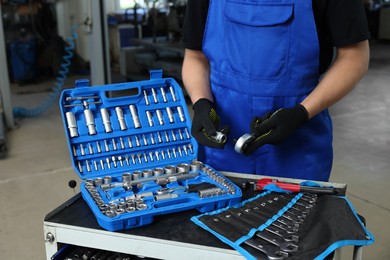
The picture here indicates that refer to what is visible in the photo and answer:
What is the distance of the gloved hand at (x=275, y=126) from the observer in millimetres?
915

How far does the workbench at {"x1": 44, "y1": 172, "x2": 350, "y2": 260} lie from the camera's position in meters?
0.76

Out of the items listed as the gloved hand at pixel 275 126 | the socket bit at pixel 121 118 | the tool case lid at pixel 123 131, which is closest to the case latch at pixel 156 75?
the tool case lid at pixel 123 131

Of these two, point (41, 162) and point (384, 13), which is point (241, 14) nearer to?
point (41, 162)

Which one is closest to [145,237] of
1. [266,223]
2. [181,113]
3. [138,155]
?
[266,223]

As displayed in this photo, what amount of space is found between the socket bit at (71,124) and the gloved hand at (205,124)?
0.86ft

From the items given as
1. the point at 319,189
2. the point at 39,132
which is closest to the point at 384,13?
the point at 39,132

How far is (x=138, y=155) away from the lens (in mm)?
1087

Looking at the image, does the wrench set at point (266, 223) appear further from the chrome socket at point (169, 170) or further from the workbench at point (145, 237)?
the chrome socket at point (169, 170)

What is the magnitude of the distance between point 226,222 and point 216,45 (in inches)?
17.5

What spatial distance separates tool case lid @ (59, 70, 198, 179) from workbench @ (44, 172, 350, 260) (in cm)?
18

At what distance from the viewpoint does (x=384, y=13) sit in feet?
25.5

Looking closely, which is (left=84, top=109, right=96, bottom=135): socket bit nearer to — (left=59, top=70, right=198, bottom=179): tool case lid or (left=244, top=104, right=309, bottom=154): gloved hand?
(left=59, top=70, right=198, bottom=179): tool case lid

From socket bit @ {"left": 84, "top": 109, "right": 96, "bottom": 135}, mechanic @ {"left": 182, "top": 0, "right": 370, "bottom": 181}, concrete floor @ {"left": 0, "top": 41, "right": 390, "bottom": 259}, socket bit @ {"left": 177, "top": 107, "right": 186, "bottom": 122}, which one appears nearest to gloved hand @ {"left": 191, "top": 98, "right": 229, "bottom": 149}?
mechanic @ {"left": 182, "top": 0, "right": 370, "bottom": 181}

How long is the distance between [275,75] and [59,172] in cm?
201
